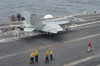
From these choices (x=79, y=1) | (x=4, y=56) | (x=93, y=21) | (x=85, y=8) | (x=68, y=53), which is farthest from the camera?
(x=79, y=1)

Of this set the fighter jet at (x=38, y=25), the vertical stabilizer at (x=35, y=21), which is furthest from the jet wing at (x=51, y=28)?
the vertical stabilizer at (x=35, y=21)

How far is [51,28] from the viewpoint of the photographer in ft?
144

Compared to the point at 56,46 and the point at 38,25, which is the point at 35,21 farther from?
the point at 56,46

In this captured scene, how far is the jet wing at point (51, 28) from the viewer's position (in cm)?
4322

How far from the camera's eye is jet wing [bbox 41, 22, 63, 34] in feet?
142

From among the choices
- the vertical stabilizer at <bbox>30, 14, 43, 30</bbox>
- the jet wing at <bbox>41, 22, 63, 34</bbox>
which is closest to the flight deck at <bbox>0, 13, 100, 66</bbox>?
the jet wing at <bbox>41, 22, 63, 34</bbox>

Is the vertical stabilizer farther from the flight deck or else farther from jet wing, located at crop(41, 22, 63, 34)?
the flight deck

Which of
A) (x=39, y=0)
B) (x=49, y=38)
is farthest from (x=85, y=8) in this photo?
(x=49, y=38)

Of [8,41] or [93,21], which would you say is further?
[93,21]

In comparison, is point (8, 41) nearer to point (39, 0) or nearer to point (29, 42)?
point (29, 42)

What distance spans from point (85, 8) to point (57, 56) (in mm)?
80468

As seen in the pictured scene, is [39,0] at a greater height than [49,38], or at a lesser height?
greater

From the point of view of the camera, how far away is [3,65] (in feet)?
95.8

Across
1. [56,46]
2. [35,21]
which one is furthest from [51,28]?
[56,46]
